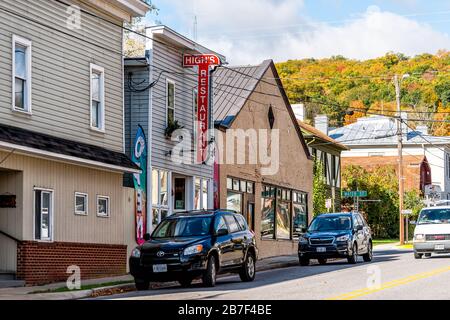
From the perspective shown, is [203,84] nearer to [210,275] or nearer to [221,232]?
[221,232]

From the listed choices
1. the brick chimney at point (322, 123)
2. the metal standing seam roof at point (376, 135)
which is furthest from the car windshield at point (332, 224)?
the metal standing seam roof at point (376, 135)

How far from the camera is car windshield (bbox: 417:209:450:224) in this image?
34.0 meters

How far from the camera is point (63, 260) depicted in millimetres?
23641

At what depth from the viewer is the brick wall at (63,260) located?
72.1ft

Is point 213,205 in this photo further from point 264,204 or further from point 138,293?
point 138,293

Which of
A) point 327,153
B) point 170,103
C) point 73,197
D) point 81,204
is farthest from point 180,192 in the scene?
point 327,153

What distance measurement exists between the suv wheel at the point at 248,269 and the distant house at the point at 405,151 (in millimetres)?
53421

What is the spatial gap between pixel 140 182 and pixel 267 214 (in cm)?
1212

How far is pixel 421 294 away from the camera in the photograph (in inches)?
688

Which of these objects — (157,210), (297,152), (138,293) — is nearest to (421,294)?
(138,293)

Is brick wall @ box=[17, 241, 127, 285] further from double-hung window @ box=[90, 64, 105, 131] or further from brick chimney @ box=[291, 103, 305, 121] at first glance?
brick chimney @ box=[291, 103, 305, 121]

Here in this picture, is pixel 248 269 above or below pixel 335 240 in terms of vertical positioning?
below

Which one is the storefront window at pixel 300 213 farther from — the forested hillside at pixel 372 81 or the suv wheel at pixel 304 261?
the forested hillside at pixel 372 81

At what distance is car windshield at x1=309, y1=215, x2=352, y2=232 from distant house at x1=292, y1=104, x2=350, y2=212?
19.7 meters
